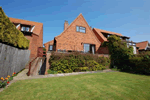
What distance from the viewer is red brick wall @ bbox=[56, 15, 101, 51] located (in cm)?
1384

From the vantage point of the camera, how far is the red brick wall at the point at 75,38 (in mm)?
13836

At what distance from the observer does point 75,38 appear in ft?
48.8

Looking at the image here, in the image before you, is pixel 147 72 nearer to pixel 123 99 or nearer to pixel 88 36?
pixel 123 99

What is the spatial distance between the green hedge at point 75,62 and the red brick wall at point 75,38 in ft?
17.1

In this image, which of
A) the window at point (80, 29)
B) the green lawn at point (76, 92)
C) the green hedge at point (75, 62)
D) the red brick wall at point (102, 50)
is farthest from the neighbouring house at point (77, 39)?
the green lawn at point (76, 92)

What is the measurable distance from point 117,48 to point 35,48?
16.9m

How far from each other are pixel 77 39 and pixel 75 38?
0.50 m

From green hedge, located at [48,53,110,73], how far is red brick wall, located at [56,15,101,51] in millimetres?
5214

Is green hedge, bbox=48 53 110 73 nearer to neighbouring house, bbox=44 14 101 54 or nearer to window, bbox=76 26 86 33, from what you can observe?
neighbouring house, bbox=44 14 101 54

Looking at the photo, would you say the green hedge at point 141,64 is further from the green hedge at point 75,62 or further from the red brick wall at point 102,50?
the red brick wall at point 102,50

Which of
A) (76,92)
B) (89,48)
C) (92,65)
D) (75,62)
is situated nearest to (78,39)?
(89,48)

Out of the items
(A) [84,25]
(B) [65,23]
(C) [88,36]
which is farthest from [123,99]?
(B) [65,23]

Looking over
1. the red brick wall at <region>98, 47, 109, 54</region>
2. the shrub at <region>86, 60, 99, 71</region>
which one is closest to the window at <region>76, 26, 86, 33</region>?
the red brick wall at <region>98, 47, 109, 54</region>

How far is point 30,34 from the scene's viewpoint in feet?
51.5
